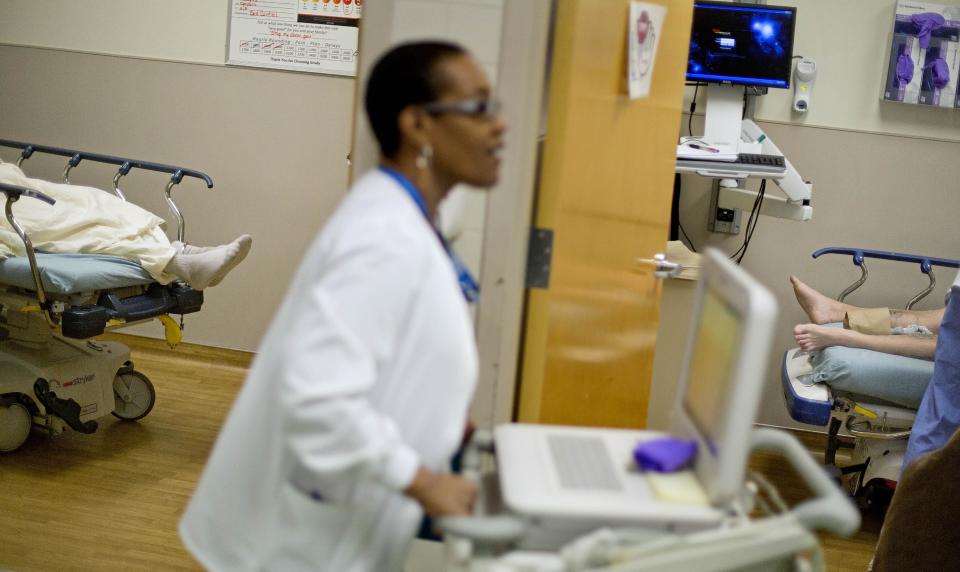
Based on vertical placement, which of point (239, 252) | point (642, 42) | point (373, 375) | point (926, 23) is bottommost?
point (239, 252)

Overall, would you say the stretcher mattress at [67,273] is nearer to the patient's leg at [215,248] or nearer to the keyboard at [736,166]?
the patient's leg at [215,248]

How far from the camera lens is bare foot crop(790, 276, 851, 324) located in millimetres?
3514

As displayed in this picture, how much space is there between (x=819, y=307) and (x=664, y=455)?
257 centimetres

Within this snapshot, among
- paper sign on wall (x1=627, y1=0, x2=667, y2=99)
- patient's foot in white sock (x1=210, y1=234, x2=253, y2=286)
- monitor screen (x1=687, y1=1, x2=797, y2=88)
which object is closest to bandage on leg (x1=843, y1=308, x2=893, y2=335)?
monitor screen (x1=687, y1=1, x2=797, y2=88)

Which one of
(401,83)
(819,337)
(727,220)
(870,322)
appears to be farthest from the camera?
(727,220)

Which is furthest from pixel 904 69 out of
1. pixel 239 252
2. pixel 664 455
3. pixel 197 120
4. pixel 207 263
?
pixel 664 455

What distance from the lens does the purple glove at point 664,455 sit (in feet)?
3.87

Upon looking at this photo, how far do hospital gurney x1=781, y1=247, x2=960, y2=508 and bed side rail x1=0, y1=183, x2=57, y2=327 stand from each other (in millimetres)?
2442

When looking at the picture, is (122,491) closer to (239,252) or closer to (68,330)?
(68,330)

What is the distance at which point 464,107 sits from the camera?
1.10 m

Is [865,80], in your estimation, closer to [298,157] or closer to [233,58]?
[298,157]

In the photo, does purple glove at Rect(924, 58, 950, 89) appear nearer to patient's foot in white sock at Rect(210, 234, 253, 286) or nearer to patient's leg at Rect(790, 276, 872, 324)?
patient's leg at Rect(790, 276, 872, 324)

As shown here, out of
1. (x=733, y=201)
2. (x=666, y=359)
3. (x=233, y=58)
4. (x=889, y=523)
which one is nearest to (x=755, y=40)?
(x=733, y=201)

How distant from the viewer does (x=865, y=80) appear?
3.87 meters
